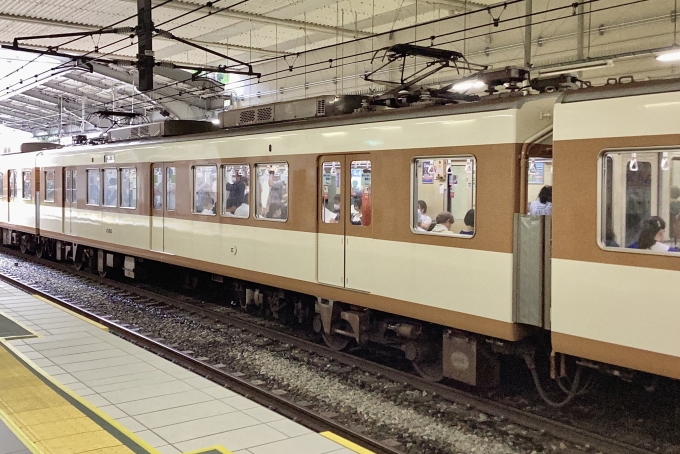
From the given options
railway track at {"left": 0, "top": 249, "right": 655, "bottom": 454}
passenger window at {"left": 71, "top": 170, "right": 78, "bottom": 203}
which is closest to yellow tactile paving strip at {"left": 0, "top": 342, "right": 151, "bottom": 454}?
railway track at {"left": 0, "top": 249, "right": 655, "bottom": 454}

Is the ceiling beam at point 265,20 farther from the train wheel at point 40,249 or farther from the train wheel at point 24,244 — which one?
the train wheel at point 24,244

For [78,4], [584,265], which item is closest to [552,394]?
[584,265]

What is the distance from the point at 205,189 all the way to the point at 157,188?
6.48 ft

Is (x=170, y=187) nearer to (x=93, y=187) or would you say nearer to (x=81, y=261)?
(x=93, y=187)

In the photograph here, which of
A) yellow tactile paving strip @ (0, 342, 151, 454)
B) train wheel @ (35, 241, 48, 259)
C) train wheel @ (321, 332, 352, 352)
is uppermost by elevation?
train wheel @ (35, 241, 48, 259)

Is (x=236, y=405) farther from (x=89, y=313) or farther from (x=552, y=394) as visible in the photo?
(x=89, y=313)

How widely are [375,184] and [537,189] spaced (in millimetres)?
2053

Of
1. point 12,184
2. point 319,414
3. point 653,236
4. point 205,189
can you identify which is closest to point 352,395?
point 319,414

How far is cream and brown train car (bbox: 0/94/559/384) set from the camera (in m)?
6.57

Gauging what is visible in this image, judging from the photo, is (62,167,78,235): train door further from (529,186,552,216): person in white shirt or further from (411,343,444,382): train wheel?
(529,186,552,216): person in white shirt

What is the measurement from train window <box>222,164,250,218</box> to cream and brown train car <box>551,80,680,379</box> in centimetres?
544

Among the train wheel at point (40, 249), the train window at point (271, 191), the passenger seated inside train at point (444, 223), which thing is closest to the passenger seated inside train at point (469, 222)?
the passenger seated inside train at point (444, 223)

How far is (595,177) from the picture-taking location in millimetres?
5707

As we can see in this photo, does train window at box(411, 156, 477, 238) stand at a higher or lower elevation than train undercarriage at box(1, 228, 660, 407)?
higher
